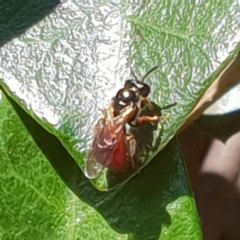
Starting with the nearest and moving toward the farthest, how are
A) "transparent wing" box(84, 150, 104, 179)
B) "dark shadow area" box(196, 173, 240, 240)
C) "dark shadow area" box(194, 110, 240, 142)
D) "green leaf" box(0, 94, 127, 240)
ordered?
"transparent wing" box(84, 150, 104, 179) < "green leaf" box(0, 94, 127, 240) < "dark shadow area" box(194, 110, 240, 142) < "dark shadow area" box(196, 173, 240, 240)

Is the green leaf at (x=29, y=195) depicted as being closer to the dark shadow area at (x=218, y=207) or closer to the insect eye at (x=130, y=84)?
the insect eye at (x=130, y=84)

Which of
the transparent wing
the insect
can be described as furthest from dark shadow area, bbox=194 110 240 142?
the transparent wing

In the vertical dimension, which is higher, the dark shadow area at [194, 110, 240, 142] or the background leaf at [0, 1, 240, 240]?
the background leaf at [0, 1, 240, 240]

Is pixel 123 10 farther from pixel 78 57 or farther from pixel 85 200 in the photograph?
pixel 85 200

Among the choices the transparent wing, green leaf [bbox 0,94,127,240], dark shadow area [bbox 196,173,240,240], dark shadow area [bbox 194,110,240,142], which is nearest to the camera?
the transparent wing

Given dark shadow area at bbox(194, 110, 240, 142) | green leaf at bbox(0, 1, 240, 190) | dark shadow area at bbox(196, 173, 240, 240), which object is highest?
green leaf at bbox(0, 1, 240, 190)

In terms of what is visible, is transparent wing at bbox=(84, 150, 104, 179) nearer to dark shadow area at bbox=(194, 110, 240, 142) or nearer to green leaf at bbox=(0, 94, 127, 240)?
green leaf at bbox=(0, 94, 127, 240)

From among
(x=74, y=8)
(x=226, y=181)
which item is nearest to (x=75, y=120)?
(x=74, y=8)
